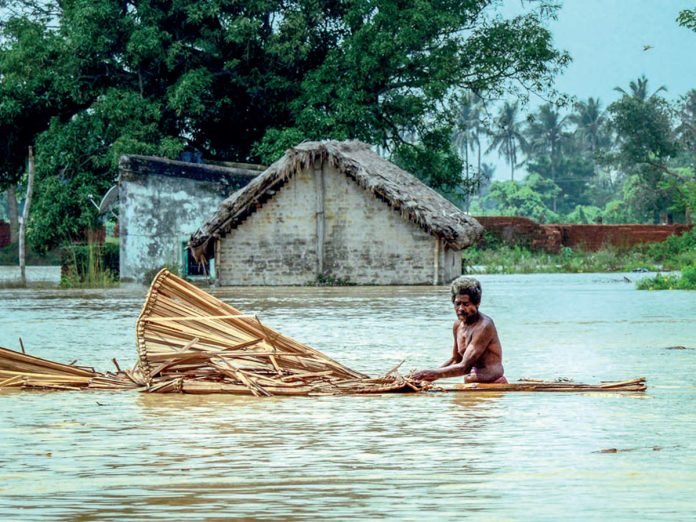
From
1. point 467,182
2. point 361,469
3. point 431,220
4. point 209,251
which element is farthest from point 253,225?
point 361,469

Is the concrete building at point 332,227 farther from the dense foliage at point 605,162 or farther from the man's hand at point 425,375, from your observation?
the man's hand at point 425,375

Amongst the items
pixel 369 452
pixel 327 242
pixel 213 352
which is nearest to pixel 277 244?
pixel 327 242

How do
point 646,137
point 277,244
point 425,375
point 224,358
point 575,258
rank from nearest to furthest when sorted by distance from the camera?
point 425,375 → point 224,358 → point 277,244 → point 575,258 → point 646,137

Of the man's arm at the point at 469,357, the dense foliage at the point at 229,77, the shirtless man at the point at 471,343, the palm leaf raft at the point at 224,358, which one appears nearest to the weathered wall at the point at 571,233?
the dense foliage at the point at 229,77

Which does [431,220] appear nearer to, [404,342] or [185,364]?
[404,342]

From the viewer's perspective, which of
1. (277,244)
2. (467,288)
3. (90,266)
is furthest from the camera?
(90,266)

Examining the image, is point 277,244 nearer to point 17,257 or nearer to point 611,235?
point 611,235

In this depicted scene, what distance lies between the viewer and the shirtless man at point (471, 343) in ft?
31.0

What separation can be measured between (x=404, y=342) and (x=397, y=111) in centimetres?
1580

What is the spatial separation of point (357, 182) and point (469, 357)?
18687 mm

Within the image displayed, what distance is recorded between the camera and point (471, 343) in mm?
9672

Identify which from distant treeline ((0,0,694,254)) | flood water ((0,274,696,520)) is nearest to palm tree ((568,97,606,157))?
distant treeline ((0,0,694,254))

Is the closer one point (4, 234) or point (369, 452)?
point (369, 452)

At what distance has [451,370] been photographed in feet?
32.1
